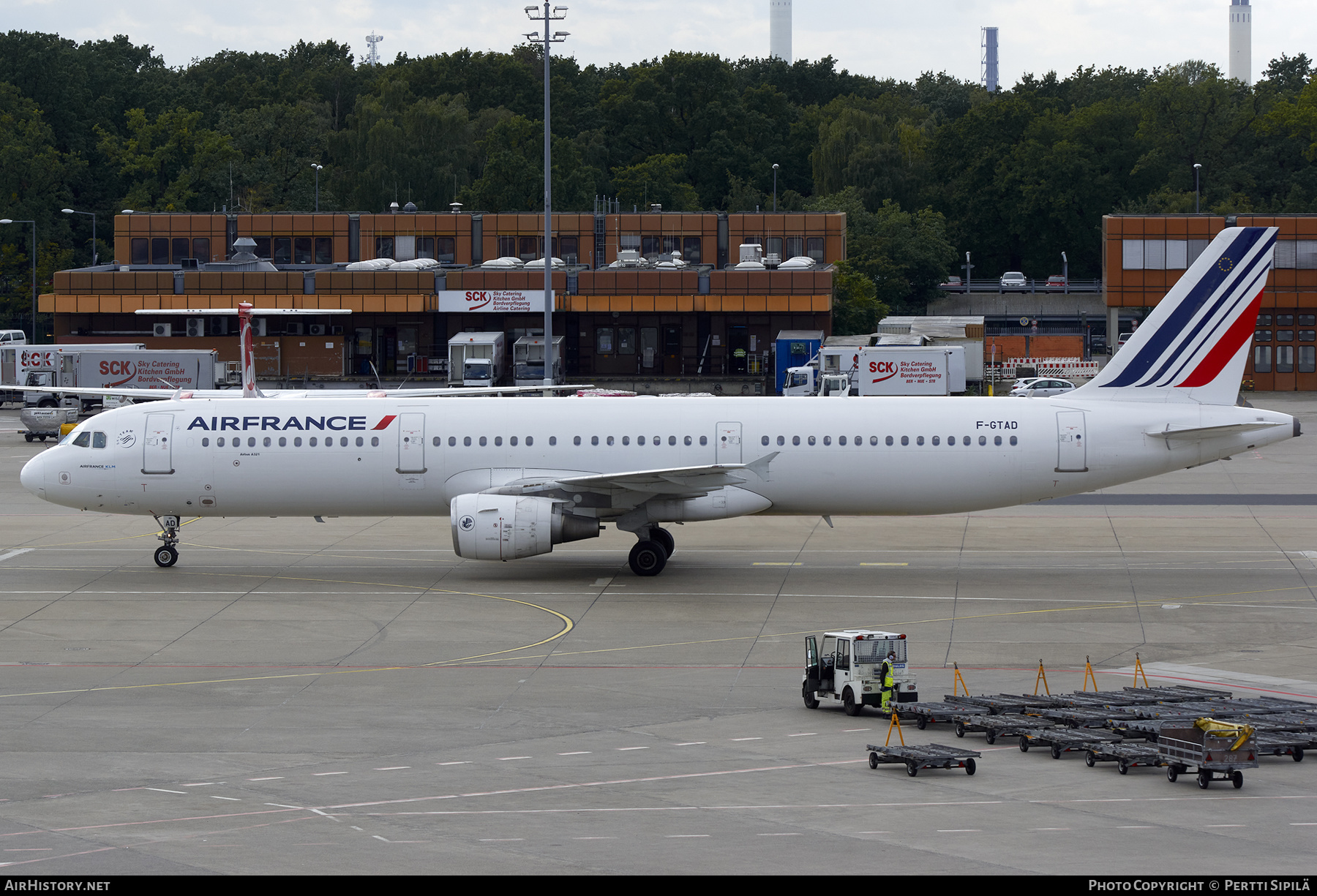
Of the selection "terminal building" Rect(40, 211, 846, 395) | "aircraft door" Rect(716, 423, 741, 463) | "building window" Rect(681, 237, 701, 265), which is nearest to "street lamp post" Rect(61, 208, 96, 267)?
"terminal building" Rect(40, 211, 846, 395)

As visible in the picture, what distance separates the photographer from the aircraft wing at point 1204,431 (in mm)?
35125

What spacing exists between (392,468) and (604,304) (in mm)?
60842

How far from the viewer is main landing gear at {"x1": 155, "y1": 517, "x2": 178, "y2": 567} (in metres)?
38.5

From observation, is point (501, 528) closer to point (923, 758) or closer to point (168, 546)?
point (168, 546)

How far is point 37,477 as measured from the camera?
1460 inches

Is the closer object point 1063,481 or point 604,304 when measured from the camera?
point 1063,481

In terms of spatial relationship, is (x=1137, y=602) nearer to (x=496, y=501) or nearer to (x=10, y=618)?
(x=496, y=501)

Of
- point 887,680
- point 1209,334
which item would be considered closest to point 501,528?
point 887,680

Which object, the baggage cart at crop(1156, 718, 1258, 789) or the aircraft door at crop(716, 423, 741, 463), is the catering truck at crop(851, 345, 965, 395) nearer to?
the aircraft door at crop(716, 423, 741, 463)

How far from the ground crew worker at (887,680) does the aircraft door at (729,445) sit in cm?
1286

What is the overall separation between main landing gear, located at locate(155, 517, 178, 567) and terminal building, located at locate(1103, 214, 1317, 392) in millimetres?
71407

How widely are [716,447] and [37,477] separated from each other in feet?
54.7

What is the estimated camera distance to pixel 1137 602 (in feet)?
110
